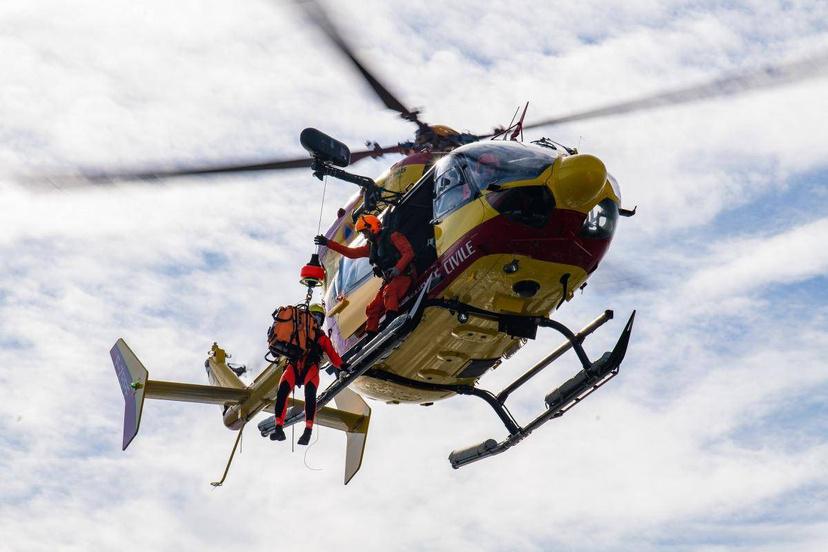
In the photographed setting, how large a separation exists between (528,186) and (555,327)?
116 inches

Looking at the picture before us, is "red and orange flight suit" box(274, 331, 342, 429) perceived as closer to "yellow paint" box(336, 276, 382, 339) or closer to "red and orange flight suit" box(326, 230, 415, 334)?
"yellow paint" box(336, 276, 382, 339)

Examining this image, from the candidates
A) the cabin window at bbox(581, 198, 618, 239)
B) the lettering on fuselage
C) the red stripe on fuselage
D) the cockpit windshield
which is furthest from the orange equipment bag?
the cabin window at bbox(581, 198, 618, 239)

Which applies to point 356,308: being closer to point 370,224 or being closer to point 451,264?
point 370,224

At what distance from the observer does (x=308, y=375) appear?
60.6 feet

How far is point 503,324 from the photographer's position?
17.3 m

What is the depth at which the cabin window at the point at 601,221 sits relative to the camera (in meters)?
16.4

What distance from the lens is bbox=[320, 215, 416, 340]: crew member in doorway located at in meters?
17.5

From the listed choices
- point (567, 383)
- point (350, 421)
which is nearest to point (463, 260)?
point (567, 383)

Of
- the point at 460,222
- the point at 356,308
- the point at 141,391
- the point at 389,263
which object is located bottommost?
the point at 141,391

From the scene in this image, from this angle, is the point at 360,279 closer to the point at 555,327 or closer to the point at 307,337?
the point at 307,337

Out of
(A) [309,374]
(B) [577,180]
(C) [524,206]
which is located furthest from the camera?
(A) [309,374]

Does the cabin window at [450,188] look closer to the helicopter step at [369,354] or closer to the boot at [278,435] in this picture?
the helicopter step at [369,354]

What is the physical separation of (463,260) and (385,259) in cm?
178

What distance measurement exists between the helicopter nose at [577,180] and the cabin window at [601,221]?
25.9 inches
